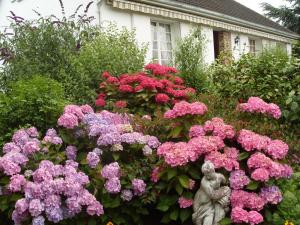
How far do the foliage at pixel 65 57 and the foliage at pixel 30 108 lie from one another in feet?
5.21

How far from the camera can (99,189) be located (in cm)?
514

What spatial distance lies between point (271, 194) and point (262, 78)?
4.47m

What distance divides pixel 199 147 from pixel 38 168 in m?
1.81

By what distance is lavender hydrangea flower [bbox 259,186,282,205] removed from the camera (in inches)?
184

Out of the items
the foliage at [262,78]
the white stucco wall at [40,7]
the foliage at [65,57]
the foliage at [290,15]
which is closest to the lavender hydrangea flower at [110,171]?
the foliage at [65,57]

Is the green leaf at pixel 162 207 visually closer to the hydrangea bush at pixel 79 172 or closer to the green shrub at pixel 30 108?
the hydrangea bush at pixel 79 172

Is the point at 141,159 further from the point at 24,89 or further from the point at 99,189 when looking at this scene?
the point at 24,89

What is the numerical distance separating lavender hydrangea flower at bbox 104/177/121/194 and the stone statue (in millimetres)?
864

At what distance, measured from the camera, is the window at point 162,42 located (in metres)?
14.8

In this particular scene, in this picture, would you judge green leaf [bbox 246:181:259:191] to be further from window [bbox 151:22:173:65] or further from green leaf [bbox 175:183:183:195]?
window [bbox 151:22:173:65]

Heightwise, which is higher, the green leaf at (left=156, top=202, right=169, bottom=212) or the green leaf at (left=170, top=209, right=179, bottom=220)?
the green leaf at (left=156, top=202, right=169, bottom=212)

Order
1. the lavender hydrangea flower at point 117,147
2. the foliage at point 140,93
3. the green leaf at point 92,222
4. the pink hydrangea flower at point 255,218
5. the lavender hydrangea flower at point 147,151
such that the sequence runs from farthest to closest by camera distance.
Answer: the foliage at point 140,93, the lavender hydrangea flower at point 147,151, the lavender hydrangea flower at point 117,147, the green leaf at point 92,222, the pink hydrangea flower at point 255,218

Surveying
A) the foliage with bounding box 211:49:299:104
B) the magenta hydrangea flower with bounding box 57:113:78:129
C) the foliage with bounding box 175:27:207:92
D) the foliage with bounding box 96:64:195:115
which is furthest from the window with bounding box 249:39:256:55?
the magenta hydrangea flower with bounding box 57:113:78:129

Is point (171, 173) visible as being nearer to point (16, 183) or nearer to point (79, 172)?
point (79, 172)
